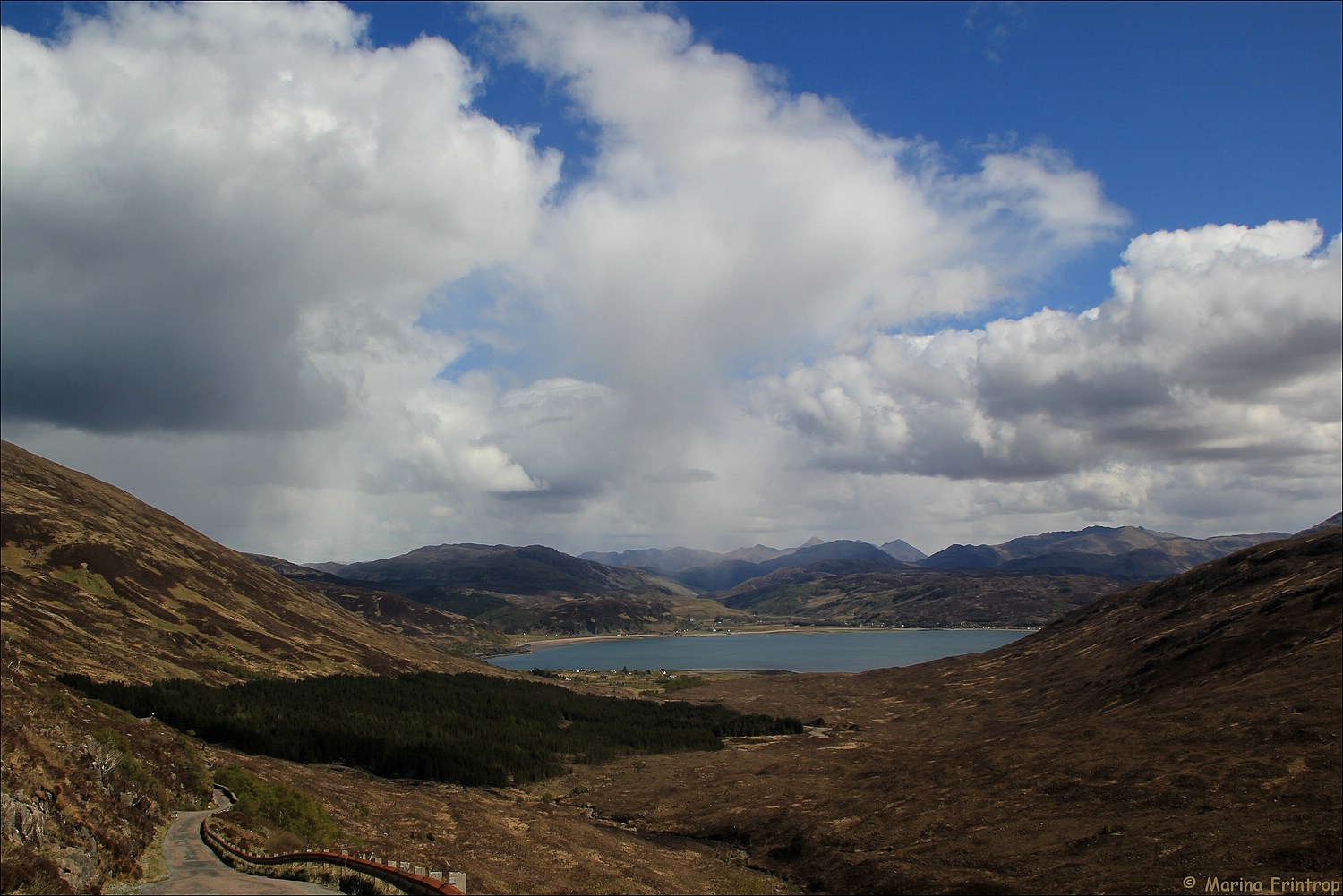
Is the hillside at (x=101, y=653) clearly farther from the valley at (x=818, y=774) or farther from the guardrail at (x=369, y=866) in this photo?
the guardrail at (x=369, y=866)

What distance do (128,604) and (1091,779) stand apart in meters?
155

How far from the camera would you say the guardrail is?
2314cm

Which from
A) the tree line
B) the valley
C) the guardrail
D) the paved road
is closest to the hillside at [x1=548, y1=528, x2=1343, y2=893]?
the valley

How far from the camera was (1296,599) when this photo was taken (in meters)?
112

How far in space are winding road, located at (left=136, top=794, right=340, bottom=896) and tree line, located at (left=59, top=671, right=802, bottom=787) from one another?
6203 centimetres

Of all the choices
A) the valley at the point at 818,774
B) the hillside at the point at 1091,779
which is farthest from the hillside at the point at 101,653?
the hillside at the point at 1091,779

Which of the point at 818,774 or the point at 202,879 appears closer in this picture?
the point at 202,879

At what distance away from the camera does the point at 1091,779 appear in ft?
211

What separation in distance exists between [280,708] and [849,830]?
82905mm

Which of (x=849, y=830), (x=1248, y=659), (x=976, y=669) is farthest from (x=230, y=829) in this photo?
(x=976, y=669)

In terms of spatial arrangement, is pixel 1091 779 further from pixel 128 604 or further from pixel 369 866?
pixel 128 604

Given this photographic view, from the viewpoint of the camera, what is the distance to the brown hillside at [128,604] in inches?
4284

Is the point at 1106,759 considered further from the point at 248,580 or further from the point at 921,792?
the point at 248,580

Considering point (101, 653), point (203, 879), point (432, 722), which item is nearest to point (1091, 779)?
point (203, 879)
